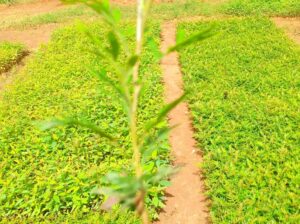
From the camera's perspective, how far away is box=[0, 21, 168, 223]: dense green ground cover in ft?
13.4

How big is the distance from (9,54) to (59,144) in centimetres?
460

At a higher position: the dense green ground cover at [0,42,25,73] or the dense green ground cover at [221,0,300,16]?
the dense green ground cover at [221,0,300,16]

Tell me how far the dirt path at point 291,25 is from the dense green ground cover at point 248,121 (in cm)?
63

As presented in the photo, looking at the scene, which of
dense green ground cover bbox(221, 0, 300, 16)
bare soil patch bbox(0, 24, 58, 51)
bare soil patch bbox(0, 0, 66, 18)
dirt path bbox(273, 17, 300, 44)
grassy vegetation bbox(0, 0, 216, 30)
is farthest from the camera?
bare soil patch bbox(0, 0, 66, 18)

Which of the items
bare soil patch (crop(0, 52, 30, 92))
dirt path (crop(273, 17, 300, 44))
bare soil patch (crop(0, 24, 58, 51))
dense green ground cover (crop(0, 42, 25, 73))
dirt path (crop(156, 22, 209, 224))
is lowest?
bare soil patch (crop(0, 24, 58, 51))

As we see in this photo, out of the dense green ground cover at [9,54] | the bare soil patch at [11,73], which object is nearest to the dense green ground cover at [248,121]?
the bare soil patch at [11,73]

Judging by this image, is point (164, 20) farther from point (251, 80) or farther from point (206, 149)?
point (206, 149)

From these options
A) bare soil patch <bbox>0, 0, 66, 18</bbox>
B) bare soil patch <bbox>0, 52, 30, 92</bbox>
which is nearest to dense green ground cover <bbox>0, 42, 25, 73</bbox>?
bare soil patch <bbox>0, 52, 30, 92</bbox>

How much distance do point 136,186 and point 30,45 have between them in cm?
988

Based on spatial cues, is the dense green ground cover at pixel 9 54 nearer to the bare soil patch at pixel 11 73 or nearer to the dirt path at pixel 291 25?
the bare soil patch at pixel 11 73

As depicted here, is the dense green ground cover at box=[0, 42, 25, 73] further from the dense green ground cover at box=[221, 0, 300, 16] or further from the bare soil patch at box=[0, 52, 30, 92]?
the dense green ground cover at box=[221, 0, 300, 16]

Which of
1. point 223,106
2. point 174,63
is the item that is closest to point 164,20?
point 174,63

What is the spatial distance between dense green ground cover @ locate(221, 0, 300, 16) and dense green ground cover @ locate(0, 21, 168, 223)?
446 centimetres

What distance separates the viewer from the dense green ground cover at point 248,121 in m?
4.00
